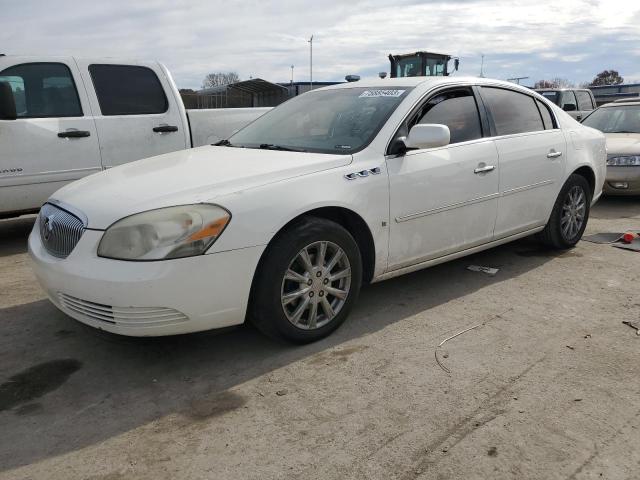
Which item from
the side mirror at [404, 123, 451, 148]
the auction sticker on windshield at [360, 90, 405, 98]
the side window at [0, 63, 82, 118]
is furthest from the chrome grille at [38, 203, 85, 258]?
the side window at [0, 63, 82, 118]

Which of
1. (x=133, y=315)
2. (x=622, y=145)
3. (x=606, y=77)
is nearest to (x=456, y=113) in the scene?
(x=133, y=315)

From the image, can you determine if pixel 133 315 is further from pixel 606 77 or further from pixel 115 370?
pixel 606 77

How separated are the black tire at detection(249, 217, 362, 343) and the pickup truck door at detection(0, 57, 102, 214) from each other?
11.8ft

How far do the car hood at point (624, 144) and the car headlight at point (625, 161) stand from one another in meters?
0.06

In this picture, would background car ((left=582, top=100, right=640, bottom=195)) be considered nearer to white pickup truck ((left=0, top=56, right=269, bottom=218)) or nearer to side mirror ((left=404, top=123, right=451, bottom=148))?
side mirror ((left=404, top=123, right=451, bottom=148))

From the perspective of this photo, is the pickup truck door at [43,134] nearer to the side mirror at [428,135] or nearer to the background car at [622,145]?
the side mirror at [428,135]

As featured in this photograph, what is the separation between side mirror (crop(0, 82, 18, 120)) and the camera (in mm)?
5348

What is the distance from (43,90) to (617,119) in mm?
8465

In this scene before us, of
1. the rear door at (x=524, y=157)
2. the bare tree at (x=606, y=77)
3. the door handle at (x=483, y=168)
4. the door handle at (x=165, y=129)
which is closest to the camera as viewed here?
the door handle at (x=483, y=168)

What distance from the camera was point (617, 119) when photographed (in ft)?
30.3

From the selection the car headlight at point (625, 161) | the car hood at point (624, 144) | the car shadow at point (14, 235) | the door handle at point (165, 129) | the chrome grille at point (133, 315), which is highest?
the door handle at point (165, 129)

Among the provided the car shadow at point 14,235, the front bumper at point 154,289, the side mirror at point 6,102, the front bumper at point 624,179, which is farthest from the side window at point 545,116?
the car shadow at point 14,235

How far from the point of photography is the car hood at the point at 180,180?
297 centimetres

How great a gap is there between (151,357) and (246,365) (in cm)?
58
